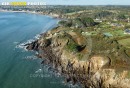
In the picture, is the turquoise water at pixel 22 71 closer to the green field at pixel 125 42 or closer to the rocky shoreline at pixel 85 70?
the rocky shoreline at pixel 85 70

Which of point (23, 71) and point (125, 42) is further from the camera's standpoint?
point (125, 42)

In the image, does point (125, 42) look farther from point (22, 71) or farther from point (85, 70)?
point (22, 71)

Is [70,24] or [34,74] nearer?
[34,74]

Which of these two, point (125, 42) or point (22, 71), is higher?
point (125, 42)

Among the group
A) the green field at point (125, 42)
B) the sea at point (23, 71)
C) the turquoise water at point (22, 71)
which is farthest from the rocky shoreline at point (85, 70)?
the green field at point (125, 42)

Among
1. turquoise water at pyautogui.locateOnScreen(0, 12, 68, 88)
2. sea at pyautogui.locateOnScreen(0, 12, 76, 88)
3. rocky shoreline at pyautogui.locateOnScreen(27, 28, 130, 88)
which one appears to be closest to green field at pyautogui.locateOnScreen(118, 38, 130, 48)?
rocky shoreline at pyautogui.locateOnScreen(27, 28, 130, 88)

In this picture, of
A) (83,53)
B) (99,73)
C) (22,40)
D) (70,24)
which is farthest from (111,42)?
(70,24)

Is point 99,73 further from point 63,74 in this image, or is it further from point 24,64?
point 24,64

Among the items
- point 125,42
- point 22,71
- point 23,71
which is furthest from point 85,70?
point 125,42
